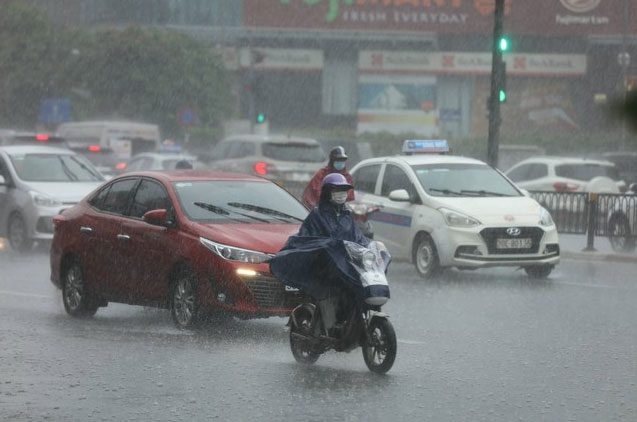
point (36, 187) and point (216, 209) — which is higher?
point (216, 209)

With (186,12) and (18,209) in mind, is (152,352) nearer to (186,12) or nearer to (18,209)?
(18,209)

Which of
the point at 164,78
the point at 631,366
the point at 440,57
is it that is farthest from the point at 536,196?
the point at 440,57

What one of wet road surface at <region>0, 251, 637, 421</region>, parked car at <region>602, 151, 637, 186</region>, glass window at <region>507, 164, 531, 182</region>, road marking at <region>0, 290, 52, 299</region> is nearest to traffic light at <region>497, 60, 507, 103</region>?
glass window at <region>507, 164, 531, 182</region>

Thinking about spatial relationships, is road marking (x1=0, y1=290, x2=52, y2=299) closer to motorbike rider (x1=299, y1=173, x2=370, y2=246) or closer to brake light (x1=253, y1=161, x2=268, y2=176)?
motorbike rider (x1=299, y1=173, x2=370, y2=246)

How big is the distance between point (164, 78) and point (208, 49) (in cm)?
340

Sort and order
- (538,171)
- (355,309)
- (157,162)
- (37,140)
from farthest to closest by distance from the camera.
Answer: (157,162) → (538,171) → (37,140) → (355,309)

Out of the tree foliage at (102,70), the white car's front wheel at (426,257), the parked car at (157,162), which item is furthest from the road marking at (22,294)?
the tree foliage at (102,70)

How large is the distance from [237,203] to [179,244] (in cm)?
93

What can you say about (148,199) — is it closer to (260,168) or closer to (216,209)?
(216,209)

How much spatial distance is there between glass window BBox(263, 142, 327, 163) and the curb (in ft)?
34.2

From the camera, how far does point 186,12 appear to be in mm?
86500

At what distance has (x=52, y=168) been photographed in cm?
2350

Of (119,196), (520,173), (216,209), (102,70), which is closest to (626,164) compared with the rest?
(520,173)

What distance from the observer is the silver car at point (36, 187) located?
22.2 m
